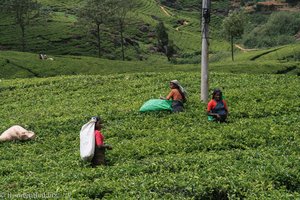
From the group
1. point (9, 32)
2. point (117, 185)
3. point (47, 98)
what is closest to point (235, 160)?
point (117, 185)

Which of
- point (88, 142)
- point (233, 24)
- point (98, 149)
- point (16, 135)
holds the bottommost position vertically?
point (16, 135)

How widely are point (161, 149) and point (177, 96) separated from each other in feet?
16.6

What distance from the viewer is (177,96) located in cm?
2017

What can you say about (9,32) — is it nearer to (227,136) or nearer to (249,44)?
(249,44)

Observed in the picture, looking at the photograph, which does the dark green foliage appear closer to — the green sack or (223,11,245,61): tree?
(223,11,245,61): tree

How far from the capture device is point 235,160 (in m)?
13.7

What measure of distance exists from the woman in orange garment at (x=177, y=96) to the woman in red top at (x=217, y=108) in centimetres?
211

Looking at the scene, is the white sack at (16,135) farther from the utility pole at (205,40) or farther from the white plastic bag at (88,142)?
the utility pole at (205,40)

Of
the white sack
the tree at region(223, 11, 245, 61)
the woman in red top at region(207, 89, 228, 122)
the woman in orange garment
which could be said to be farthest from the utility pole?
the tree at region(223, 11, 245, 61)

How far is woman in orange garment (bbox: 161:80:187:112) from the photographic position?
2000cm

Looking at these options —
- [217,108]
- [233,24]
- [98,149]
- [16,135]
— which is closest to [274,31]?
[233,24]

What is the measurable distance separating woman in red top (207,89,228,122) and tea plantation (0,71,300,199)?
0.59 meters

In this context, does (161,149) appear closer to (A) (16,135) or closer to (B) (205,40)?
(A) (16,135)

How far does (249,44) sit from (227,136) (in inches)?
4473
